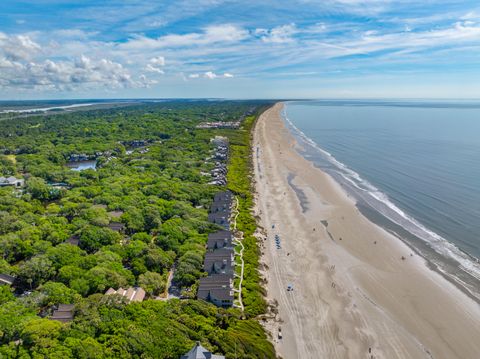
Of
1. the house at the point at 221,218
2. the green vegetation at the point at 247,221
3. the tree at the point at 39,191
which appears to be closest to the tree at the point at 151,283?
the green vegetation at the point at 247,221

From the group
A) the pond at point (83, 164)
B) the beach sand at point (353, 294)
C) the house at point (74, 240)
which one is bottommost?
the pond at point (83, 164)

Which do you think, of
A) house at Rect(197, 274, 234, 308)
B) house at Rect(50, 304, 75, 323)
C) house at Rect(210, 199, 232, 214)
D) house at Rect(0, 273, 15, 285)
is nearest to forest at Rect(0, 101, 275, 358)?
house at Rect(0, 273, 15, 285)

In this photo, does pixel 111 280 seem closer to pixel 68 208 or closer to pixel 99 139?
pixel 68 208

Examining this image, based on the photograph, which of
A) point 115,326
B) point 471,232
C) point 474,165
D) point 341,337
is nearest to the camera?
point 115,326

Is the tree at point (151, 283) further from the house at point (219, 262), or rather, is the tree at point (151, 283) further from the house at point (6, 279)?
the house at point (6, 279)

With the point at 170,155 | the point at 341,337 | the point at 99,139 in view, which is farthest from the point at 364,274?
the point at 99,139

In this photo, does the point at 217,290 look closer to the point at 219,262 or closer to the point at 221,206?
the point at 219,262
